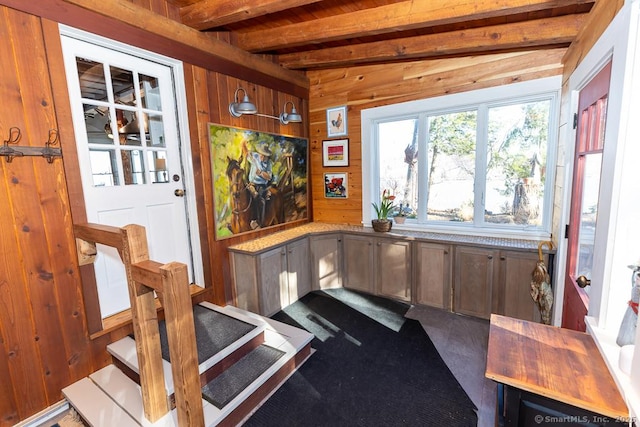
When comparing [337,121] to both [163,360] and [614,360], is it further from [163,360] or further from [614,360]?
[614,360]

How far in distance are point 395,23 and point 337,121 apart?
1.55m

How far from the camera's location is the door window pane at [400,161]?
10.9 feet

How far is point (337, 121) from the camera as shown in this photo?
3658mm

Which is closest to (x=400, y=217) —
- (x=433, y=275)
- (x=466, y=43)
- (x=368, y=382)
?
(x=433, y=275)

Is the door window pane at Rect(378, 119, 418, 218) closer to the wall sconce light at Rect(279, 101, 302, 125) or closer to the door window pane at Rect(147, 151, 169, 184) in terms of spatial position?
the wall sconce light at Rect(279, 101, 302, 125)

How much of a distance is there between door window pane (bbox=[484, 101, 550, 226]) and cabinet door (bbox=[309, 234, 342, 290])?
1686 mm

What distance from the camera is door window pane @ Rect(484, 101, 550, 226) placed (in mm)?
2643

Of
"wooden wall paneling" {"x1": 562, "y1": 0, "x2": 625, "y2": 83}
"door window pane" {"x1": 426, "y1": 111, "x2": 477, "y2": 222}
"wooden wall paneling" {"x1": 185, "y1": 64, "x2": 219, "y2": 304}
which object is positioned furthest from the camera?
"door window pane" {"x1": 426, "y1": 111, "x2": 477, "y2": 222}

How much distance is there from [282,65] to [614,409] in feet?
12.0

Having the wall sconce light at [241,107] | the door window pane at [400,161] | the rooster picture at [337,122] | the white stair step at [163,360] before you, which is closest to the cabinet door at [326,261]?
the door window pane at [400,161]

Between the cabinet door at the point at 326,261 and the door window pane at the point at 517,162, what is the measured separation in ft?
5.53

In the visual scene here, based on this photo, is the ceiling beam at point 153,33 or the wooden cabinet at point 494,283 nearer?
the ceiling beam at point 153,33

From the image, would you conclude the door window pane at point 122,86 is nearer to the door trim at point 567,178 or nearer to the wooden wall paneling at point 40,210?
the wooden wall paneling at point 40,210

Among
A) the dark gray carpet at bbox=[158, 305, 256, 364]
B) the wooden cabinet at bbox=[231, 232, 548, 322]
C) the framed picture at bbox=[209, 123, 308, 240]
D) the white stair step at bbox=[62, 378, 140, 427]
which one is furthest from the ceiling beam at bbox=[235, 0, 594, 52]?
Answer: the white stair step at bbox=[62, 378, 140, 427]
